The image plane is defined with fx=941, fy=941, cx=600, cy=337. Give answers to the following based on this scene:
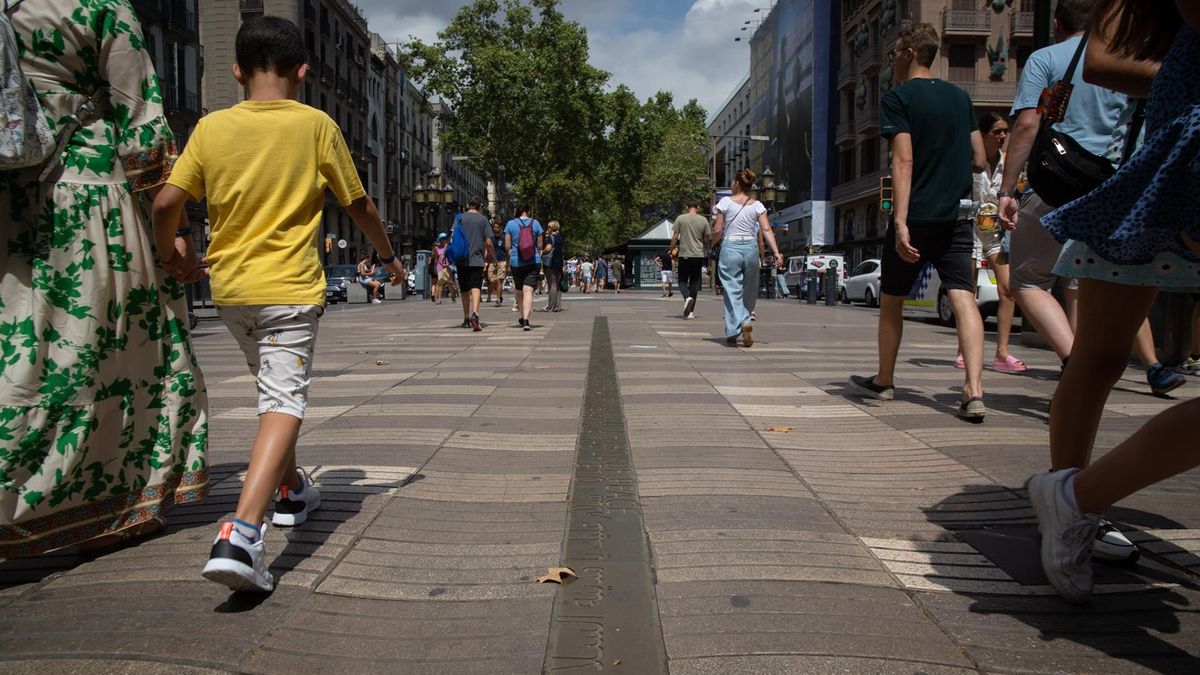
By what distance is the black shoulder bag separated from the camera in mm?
2939

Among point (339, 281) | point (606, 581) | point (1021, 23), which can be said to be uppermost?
point (1021, 23)

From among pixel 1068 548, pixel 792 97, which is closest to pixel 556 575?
pixel 1068 548

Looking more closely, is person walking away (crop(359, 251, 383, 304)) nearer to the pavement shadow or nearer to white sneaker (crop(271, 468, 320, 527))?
white sneaker (crop(271, 468, 320, 527))

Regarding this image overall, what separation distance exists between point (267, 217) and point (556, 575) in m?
1.34

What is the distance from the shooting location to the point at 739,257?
9477 millimetres

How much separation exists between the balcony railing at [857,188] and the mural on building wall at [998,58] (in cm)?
653

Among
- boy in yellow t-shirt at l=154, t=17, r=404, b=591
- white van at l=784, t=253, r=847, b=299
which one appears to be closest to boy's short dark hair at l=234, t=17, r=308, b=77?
boy in yellow t-shirt at l=154, t=17, r=404, b=591

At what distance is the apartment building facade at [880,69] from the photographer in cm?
4297

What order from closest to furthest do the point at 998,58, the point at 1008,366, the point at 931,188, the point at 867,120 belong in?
the point at 931,188 < the point at 1008,366 < the point at 998,58 < the point at 867,120

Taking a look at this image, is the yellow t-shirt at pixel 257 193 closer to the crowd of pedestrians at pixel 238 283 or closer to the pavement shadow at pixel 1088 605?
the crowd of pedestrians at pixel 238 283

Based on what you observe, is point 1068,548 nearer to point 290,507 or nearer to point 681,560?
point 681,560

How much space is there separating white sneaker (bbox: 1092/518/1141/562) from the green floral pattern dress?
9.22 ft

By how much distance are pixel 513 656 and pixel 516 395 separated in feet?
13.5

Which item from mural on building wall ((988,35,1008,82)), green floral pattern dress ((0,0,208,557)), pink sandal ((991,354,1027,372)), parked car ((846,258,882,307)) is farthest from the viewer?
mural on building wall ((988,35,1008,82))
